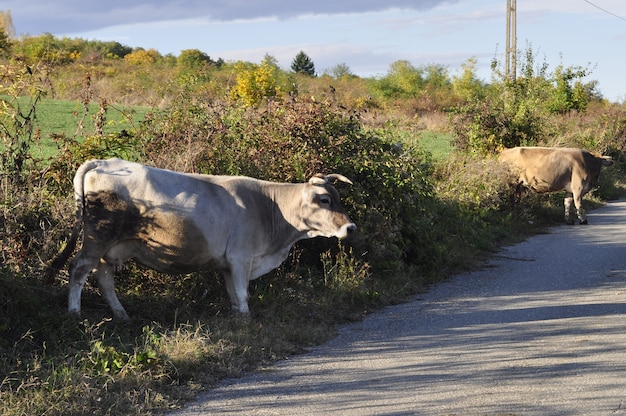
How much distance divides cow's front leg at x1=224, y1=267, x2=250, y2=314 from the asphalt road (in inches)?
41.6

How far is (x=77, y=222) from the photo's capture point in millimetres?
8172

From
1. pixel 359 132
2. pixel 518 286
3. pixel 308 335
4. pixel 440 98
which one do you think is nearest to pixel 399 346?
pixel 308 335

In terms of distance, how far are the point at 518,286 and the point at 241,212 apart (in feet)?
15.1

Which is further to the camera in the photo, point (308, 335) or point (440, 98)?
point (440, 98)

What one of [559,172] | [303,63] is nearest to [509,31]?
[559,172]

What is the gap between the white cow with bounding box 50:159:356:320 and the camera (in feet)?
26.8

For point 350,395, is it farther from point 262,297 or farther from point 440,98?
point 440,98

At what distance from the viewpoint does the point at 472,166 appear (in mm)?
19484

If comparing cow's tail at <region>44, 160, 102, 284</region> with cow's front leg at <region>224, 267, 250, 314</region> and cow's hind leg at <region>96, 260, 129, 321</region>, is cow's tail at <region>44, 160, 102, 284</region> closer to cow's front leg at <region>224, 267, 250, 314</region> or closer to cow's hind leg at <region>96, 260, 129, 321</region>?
cow's hind leg at <region>96, 260, 129, 321</region>

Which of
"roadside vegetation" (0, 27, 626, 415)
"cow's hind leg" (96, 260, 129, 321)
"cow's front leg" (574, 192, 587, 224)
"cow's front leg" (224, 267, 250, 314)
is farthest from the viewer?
"cow's front leg" (574, 192, 587, 224)

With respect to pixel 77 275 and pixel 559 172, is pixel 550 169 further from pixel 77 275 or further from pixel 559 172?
pixel 77 275

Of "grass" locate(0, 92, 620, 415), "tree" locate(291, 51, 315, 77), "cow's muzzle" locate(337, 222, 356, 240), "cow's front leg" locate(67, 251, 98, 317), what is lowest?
"grass" locate(0, 92, 620, 415)

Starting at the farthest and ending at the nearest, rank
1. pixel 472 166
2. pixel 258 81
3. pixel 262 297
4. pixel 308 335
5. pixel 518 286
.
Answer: pixel 258 81, pixel 472 166, pixel 518 286, pixel 262 297, pixel 308 335

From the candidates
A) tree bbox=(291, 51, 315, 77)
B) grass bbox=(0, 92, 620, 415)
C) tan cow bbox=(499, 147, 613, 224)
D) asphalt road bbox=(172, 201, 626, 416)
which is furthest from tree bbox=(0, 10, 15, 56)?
tree bbox=(291, 51, 315, 77)
